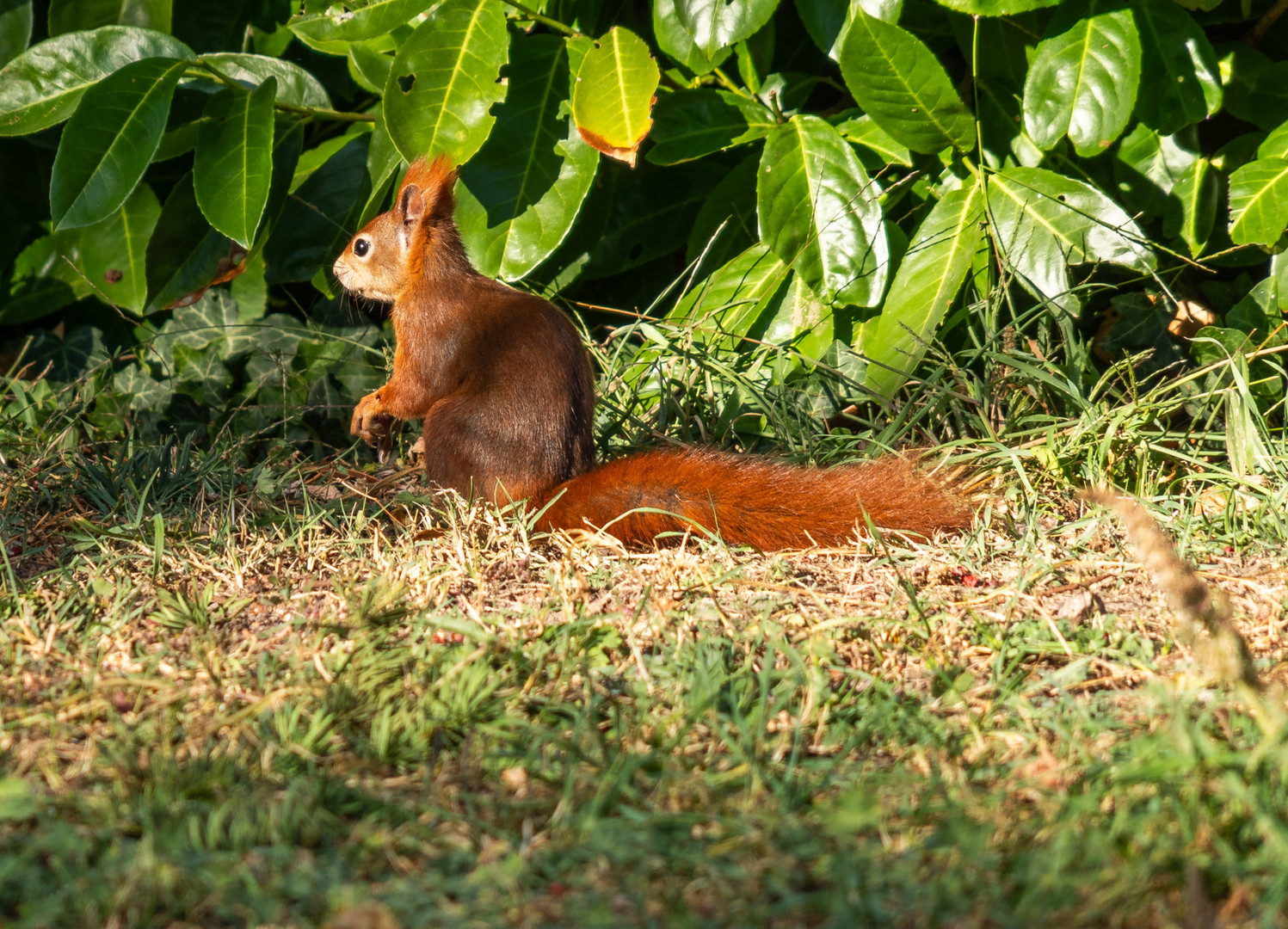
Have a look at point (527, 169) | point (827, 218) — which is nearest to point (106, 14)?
point (527, 169)

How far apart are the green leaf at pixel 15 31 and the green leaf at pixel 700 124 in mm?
2064

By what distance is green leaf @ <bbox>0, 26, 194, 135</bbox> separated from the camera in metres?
3.05

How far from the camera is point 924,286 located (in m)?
2.89

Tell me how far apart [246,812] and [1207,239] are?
2.92m

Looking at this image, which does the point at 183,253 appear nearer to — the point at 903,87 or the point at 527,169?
the point at 527,169

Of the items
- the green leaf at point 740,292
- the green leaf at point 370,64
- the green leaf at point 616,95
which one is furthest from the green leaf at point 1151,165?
the green leaf at point 370,64

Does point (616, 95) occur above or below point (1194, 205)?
above

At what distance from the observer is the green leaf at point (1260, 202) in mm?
2729

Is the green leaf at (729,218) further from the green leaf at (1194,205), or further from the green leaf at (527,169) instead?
the green leaf at (1194,205)

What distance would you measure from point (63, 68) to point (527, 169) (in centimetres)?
135

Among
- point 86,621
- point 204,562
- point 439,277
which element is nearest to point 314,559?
point 204,562

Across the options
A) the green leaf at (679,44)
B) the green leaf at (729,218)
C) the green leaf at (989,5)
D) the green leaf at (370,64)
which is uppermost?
the green leaf at (989,5)

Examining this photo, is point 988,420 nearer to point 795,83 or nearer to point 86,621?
point 795,83

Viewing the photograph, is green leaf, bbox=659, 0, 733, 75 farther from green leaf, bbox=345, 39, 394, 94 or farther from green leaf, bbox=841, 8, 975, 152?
green leaf, bbox=345, 39, 394, 94
